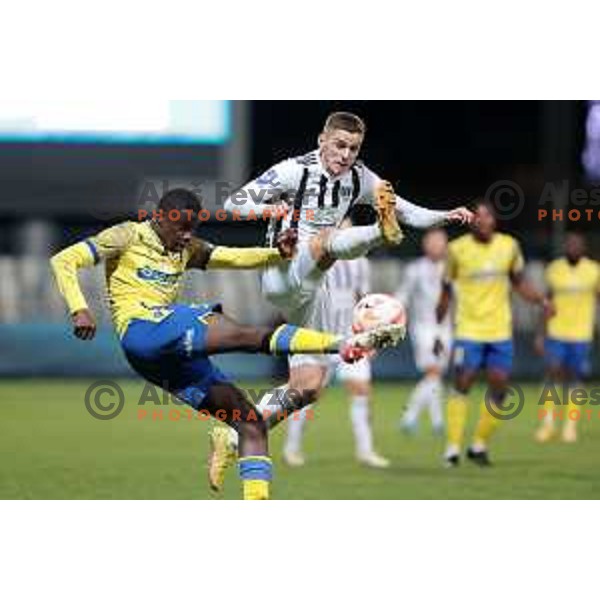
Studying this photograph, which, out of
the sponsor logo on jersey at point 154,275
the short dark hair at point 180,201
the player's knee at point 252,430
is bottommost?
the player's knee at point 252,430

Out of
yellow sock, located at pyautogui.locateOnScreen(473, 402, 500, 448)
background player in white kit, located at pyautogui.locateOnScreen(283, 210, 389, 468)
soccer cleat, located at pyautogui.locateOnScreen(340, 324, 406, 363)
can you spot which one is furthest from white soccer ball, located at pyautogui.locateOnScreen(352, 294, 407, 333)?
yellow sock, located at pyautogui.locateOnScreen(473, 402, 500, 448)

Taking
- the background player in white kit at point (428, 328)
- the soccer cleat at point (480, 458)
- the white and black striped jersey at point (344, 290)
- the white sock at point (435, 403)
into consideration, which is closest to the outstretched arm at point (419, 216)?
the white and black striped jersey at point (344, 290)

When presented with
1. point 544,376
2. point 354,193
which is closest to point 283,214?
point 354,193

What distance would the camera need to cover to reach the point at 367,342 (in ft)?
25.2

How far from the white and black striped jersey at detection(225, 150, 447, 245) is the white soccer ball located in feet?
2.49

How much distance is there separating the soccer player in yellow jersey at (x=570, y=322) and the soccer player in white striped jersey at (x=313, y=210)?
212 inches

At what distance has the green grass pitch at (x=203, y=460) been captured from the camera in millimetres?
10609

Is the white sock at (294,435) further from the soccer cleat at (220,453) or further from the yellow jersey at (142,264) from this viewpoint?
the yellow jersey at (142,264)

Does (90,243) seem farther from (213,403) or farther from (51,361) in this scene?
(51,361)

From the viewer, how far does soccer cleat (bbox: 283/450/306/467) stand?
39.6 feet

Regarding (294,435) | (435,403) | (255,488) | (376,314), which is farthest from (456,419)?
(376,314)

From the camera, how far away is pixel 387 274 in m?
17.8

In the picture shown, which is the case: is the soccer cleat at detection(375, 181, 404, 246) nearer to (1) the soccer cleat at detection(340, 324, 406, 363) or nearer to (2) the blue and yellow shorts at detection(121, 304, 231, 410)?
(1) the soccer cleat at detection(340, 324, 406, 363)

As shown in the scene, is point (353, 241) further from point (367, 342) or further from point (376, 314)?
point (367, 342)
